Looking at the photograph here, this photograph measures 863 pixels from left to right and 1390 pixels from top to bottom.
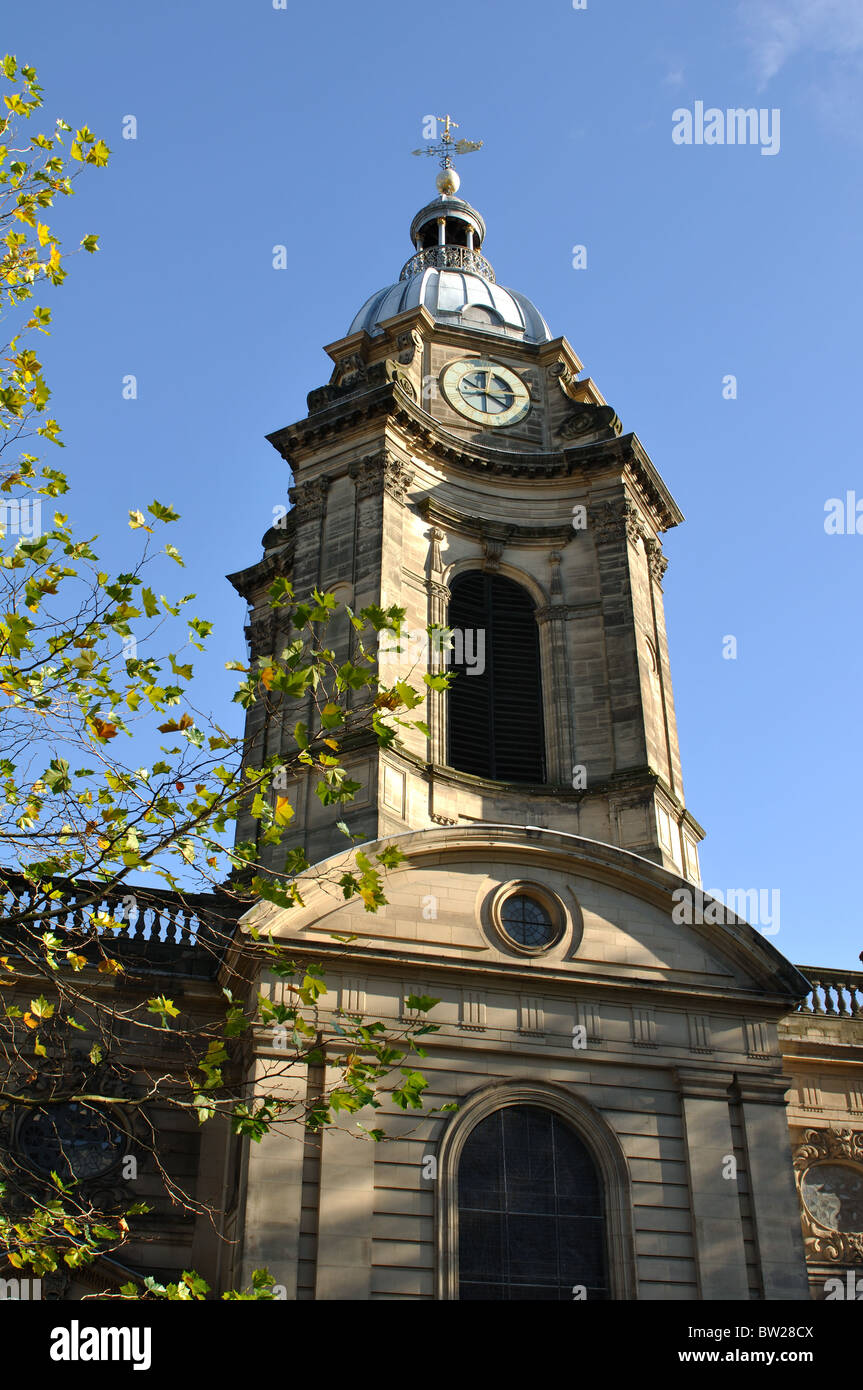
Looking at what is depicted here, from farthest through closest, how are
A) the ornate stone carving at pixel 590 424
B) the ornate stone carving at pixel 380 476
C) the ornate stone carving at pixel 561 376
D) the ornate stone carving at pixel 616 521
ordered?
the ornate stone carving at pixel 561 376
the ornate stone carving at pixel 590 424
the ornate stone carving at pixel 616 521
the ornate stone carving at pixel 380 476

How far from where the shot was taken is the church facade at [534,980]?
1612 cm

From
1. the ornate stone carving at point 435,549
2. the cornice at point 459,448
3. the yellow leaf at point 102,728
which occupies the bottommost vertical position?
the yellow leaf at point 102,728

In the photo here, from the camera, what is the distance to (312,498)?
2720 centimetres

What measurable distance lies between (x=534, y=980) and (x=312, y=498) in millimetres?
12992

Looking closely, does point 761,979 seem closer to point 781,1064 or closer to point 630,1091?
point 781,1064

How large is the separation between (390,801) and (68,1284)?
9.11m

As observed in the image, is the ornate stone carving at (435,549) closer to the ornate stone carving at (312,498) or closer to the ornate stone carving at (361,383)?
the ornate stone carving at (312,498)

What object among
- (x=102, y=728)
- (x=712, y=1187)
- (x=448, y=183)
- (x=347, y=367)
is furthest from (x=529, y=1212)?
(x=448, y=183)

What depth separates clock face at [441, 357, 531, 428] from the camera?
100.0 feet

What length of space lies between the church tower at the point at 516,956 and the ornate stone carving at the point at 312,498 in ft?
0.20

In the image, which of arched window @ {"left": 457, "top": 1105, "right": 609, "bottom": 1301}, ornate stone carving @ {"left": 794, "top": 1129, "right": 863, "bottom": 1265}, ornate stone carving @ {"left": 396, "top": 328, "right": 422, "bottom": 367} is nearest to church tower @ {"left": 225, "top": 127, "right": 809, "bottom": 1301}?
arched window @ {"left": 457, "top": 1105, "right": 609, "bottom": 1301}

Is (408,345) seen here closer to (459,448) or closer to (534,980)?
(459,448)

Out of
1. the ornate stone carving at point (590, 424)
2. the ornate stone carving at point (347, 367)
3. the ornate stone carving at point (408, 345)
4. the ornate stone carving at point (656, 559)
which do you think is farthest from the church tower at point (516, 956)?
the ornate stone carving at point (347, 367)
